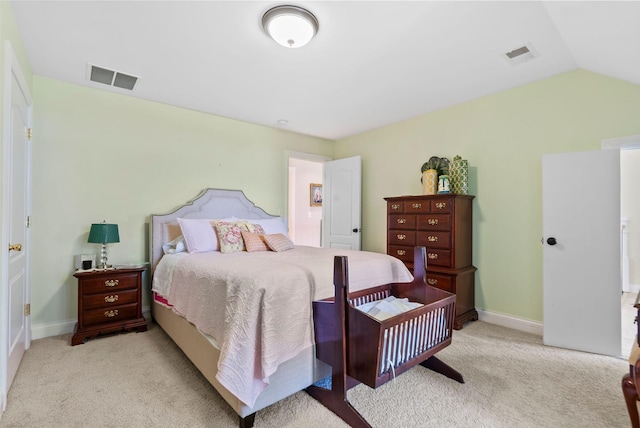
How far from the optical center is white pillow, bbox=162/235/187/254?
3031 millimetres

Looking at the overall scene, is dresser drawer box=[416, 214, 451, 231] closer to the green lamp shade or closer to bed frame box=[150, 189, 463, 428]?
bed frame box=[150, 189, 463, 428]

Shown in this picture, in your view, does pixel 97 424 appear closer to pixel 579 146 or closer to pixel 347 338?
pixel 347 338

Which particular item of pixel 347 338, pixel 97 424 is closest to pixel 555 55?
pixel 347 338

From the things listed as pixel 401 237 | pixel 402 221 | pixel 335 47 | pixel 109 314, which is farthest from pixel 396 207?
pixel 109 314

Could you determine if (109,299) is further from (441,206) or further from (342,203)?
(441,206)

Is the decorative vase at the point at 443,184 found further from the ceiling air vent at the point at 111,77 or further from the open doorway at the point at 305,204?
the open doorway at the point at 305,204

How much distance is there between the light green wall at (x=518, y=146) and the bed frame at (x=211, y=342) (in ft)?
7.54

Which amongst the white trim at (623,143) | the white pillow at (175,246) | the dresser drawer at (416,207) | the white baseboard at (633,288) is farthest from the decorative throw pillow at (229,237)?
the white baseboard at (633,288)

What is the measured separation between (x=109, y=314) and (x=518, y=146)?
4308 mm

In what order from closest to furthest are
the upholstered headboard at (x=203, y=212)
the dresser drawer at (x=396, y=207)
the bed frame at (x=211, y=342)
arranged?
the bed frame at (x=211, y=342), the upholstered headboard at (x=203, y=212), the dresser drawer at (x=396, y=207)

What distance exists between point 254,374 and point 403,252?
2.38 meters

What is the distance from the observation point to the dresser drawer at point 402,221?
3.39 meters

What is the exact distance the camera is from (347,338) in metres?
1.63

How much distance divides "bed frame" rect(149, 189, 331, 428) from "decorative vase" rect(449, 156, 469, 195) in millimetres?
2404
